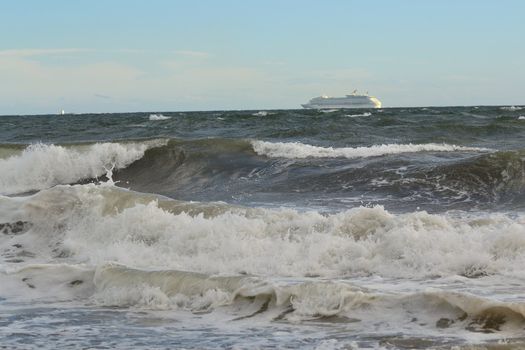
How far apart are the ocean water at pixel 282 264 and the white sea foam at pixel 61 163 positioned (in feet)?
17.7

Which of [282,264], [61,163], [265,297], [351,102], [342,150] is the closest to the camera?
[265,297]

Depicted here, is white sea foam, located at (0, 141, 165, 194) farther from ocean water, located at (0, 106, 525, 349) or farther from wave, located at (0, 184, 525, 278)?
wave, located at (0, 184, 525, 278)

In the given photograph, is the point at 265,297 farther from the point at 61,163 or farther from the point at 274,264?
the point at 61,163

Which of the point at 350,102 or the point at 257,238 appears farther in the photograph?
the point at 350,102

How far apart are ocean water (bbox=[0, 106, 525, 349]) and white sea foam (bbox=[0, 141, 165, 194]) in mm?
5384

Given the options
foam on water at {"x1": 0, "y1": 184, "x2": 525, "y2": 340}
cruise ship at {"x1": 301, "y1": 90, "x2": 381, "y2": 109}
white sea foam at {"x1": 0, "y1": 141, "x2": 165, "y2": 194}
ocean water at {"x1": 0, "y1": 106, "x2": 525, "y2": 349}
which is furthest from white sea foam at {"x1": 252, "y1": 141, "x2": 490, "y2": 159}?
cruise ship at {"x1": 301, "y1": 90, "x2": 381, "y2": 109}

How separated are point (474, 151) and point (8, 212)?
37.0 feet

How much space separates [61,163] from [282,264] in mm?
13157

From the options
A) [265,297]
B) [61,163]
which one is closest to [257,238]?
[265,297]

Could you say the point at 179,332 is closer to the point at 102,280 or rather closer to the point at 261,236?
the point at 102,280

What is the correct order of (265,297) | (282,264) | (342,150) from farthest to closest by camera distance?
(342,150), (282,264), (265,297)

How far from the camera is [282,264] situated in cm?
760

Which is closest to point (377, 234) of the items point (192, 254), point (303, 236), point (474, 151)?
point (303, 236)

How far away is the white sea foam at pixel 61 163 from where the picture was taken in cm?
1858
